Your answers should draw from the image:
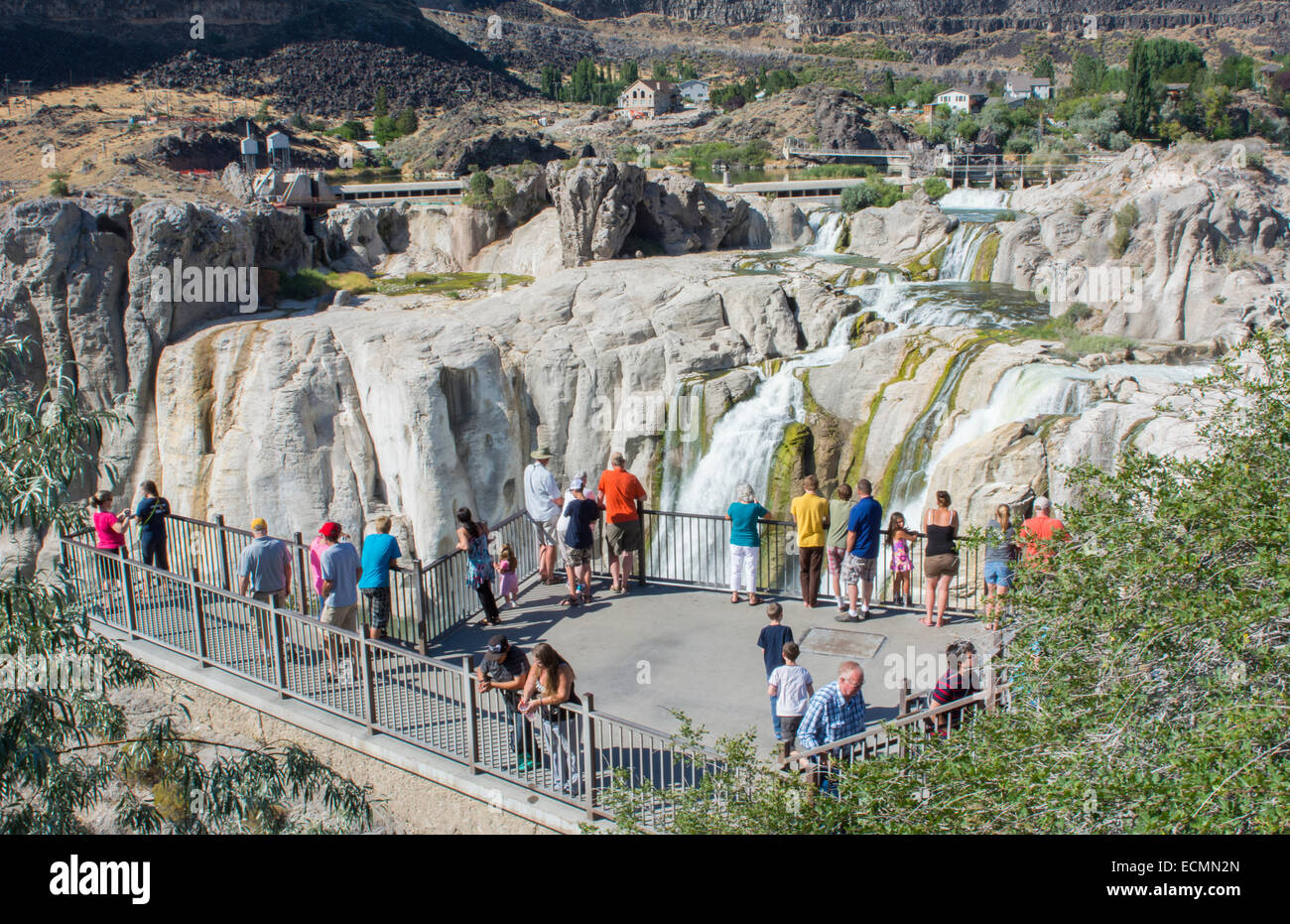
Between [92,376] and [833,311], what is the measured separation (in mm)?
15423

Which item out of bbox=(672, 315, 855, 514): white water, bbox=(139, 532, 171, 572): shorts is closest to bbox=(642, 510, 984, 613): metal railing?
bbox=(672, 315, 855, 514): white water

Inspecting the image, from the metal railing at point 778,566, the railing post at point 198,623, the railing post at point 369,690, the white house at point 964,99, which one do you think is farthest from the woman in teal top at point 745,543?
the white house at point 964,99

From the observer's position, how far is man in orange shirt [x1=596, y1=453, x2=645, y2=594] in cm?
1272

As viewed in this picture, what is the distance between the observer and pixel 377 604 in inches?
443

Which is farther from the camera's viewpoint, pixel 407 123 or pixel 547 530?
pixel 407 123

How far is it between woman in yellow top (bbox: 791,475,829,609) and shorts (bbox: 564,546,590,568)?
7.64ft

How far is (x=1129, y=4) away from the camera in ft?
411

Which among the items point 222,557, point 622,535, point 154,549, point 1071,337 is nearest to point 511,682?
point 622,535

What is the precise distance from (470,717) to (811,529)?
181 inches

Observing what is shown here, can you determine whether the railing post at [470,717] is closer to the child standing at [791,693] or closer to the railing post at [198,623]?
the child standing at [791,693]

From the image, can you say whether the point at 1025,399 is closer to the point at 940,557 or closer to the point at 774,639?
the point at 940,557

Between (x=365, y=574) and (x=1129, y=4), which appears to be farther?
(x=1129, y=4)
